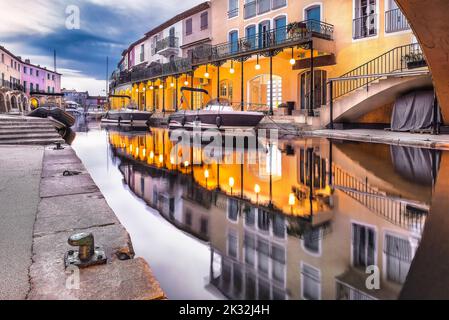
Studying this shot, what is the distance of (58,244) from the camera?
2775mm

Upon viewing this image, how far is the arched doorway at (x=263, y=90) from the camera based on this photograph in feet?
80.2

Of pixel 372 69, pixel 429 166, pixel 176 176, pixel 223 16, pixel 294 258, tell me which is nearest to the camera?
pixel 294 258

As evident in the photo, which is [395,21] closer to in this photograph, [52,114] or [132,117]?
[52,114]

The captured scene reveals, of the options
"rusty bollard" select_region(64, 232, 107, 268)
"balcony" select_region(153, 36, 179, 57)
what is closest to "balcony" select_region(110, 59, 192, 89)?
"balcony" select_region(153, 36, 179, 57)

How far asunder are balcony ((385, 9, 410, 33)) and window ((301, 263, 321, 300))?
18.6 m

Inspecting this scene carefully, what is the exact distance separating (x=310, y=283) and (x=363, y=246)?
0.96 metres

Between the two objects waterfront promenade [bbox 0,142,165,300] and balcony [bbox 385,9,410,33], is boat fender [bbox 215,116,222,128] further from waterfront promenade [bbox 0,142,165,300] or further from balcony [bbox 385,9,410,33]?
waterfront promenade [bbox 0,142,165,300]

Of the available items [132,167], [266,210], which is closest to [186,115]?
[132,167]

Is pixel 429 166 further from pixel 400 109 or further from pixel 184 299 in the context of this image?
pixel 400 109

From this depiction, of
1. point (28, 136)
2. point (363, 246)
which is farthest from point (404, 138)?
point (28, 136)

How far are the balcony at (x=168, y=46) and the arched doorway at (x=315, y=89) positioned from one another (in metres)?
18.2

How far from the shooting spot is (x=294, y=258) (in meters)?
2.81

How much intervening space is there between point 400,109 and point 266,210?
48.3 ft

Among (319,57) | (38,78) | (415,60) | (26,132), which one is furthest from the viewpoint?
(38,78)
